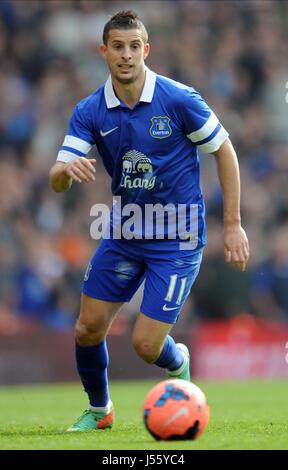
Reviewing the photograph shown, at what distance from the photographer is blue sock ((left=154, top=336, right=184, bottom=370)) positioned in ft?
26.3

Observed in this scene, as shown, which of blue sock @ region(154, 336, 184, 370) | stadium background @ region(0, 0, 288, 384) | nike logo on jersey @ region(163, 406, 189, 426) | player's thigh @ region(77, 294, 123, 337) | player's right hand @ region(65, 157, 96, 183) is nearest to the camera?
nike logo on jersey @ region(163, 406, 189, 426)

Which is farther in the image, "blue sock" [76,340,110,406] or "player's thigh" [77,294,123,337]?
"blue sock" [76,340,110,406]

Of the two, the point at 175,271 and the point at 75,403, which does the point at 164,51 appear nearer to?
the point at 75,403

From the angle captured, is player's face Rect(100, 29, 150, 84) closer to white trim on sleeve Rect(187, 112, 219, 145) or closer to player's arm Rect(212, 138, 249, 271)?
white trim on sleeve Rect(187, 112, 219, 145)

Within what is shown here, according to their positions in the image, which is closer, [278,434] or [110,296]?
[278,434]

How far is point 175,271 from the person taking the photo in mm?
7797

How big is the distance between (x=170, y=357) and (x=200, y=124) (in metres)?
1.62

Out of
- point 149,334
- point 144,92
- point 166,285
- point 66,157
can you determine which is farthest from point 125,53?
point 149,334

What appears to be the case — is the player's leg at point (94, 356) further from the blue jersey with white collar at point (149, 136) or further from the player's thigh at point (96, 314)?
the blue jersey with white collar at point (149, 136)

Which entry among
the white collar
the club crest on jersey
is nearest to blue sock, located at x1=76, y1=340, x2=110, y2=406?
the club crest on jersey

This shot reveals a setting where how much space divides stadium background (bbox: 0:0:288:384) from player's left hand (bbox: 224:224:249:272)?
23.2 feet

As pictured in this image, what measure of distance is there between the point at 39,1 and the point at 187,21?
2.60 metres

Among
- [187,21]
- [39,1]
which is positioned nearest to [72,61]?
[39,1]

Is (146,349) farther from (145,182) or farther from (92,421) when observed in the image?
(145,182)
